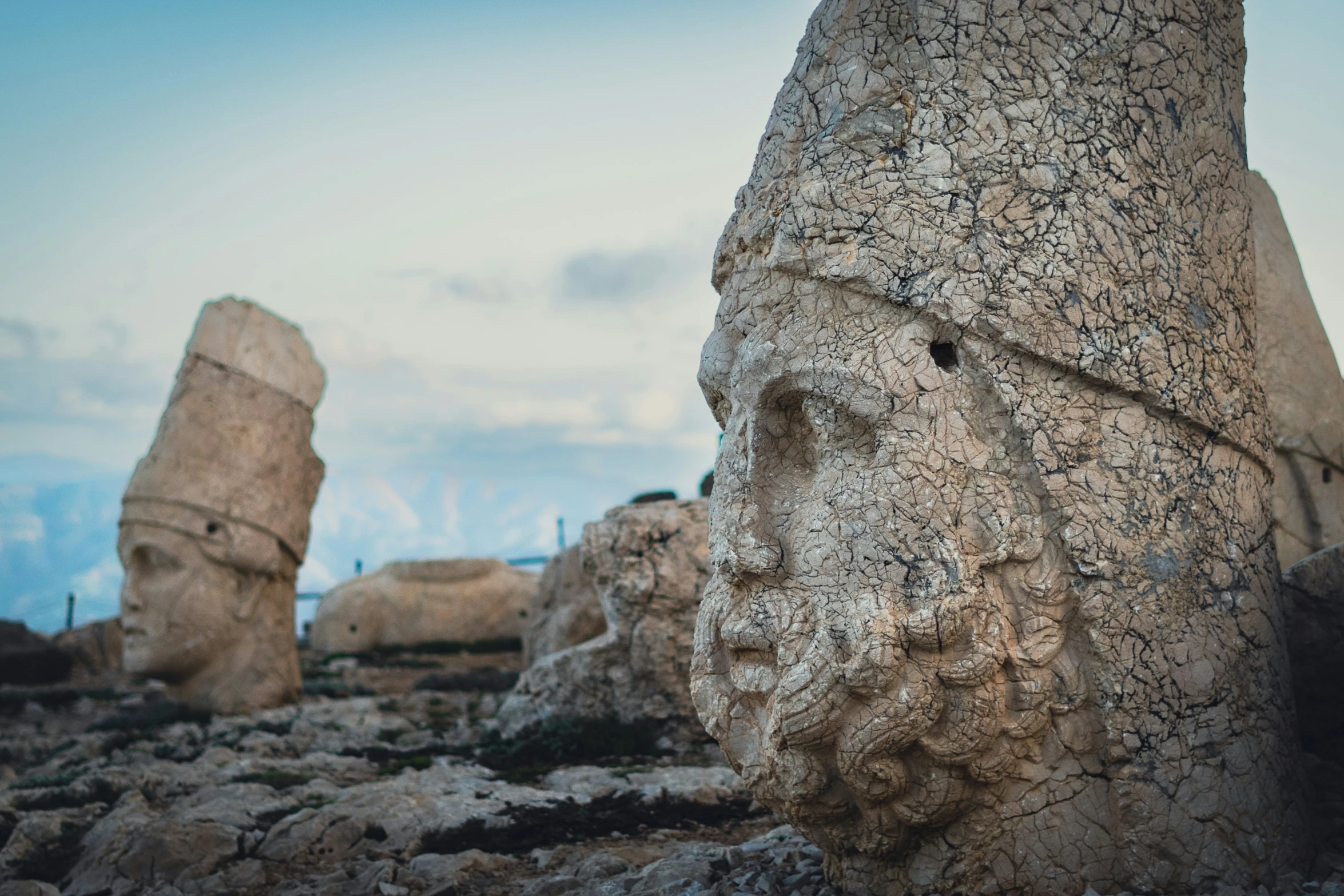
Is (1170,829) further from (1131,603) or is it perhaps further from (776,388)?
(776,388)

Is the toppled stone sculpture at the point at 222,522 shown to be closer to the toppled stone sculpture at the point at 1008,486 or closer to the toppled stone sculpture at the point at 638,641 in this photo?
the toppled stone sculpture at the point at 638,641

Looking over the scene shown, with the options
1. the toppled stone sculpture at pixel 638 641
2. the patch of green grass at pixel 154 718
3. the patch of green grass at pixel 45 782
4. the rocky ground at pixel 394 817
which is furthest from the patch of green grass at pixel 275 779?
the patch of green grass at pixel 154 718

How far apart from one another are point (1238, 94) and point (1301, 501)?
77.9 inches

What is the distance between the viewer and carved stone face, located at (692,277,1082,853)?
2.58 meters

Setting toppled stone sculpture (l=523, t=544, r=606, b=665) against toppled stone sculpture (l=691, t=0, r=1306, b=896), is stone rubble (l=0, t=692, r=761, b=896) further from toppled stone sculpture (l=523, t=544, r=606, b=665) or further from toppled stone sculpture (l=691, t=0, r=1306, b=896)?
toppled stone sculpture (l=691, t=0, r=1306, b=896)

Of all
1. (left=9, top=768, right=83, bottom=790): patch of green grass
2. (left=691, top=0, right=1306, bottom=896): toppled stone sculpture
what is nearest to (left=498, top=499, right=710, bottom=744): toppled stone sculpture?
(left=9, top=768, right=83, bottom=790): patch of green grass

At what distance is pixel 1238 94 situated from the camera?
3.07m

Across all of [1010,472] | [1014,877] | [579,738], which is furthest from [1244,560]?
[579,738]

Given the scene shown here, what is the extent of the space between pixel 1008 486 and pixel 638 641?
3960 mm

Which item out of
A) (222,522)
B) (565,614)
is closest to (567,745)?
(565,614)

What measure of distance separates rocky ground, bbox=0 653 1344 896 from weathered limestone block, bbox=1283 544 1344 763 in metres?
0.14

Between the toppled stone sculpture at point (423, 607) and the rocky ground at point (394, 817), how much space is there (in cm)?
561

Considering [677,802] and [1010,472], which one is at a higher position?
[1010,472]

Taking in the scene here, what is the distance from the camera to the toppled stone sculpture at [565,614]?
7930mm
